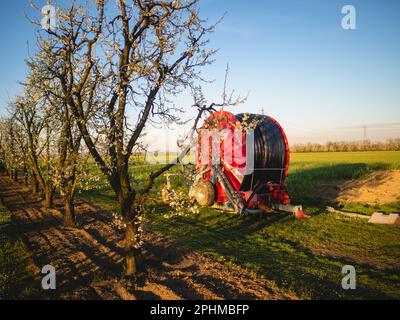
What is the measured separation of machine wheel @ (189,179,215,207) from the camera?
1513 cm

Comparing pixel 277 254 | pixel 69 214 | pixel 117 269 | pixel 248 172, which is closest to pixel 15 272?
pixel 117 269

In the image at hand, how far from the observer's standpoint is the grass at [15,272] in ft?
22.6

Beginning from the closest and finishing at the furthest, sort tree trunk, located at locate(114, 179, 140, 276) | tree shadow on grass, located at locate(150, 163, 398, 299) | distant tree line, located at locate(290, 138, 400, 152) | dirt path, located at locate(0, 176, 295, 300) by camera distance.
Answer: dirt path, located at locate(0, 176, 295, 300), tree shadow on grass, located at locate(150, 163, 398, 299), tree trunk, located at locate(114, 179, 140, 276), distant tree line, located at locate(290, 138, 400, 152)

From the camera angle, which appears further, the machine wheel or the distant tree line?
the distant tree line

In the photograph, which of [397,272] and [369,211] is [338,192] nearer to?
[369,211]

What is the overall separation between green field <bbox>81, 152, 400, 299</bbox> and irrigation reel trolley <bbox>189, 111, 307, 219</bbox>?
2.12 feet

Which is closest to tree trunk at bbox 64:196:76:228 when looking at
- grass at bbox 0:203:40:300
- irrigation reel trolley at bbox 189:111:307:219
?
grass at bbox 0:203:40:300

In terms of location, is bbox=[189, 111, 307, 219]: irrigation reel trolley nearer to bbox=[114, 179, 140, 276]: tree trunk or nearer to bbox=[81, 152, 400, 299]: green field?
bbox=[81, 152, 400, 299]: green field

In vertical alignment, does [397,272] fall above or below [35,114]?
→ below

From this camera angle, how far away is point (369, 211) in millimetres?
14766

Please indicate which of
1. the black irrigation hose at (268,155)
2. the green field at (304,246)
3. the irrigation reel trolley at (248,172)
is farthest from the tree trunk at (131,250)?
the black irrigation hose at (268,155)
